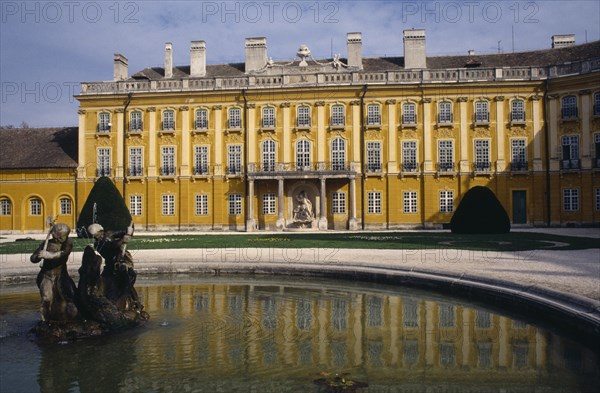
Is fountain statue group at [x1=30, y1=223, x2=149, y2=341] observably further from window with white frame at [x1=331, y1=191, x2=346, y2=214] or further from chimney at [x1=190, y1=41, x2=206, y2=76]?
chimney at [x1=190, y1=41, x2=206, y2=76]

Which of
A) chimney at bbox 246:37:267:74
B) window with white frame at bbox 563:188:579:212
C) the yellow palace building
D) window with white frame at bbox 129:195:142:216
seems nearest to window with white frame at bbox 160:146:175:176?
the yellow palace building

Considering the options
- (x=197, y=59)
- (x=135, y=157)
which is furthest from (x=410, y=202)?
(x=135, y=157)

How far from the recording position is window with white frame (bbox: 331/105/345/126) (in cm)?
3616

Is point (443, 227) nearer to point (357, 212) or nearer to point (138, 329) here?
point (357, 212)

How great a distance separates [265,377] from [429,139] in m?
31.8

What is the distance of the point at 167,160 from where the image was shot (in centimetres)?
3753

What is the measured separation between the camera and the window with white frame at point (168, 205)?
37.2 m

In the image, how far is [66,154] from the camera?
38.8m

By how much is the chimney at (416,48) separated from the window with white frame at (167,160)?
1890 centimetres

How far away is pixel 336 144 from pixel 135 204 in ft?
51.5

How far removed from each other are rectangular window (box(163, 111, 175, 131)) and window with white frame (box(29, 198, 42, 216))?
11115 mm

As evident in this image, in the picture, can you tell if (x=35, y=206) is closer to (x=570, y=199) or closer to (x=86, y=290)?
(x=86, y=290)

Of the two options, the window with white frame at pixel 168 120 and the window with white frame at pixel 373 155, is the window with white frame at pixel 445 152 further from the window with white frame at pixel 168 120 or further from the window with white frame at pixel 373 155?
the window with white frame at pixel 168 120

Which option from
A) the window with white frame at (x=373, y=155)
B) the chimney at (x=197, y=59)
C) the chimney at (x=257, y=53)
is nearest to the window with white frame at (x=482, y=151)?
the window with white frame at (x=373, y=155)
